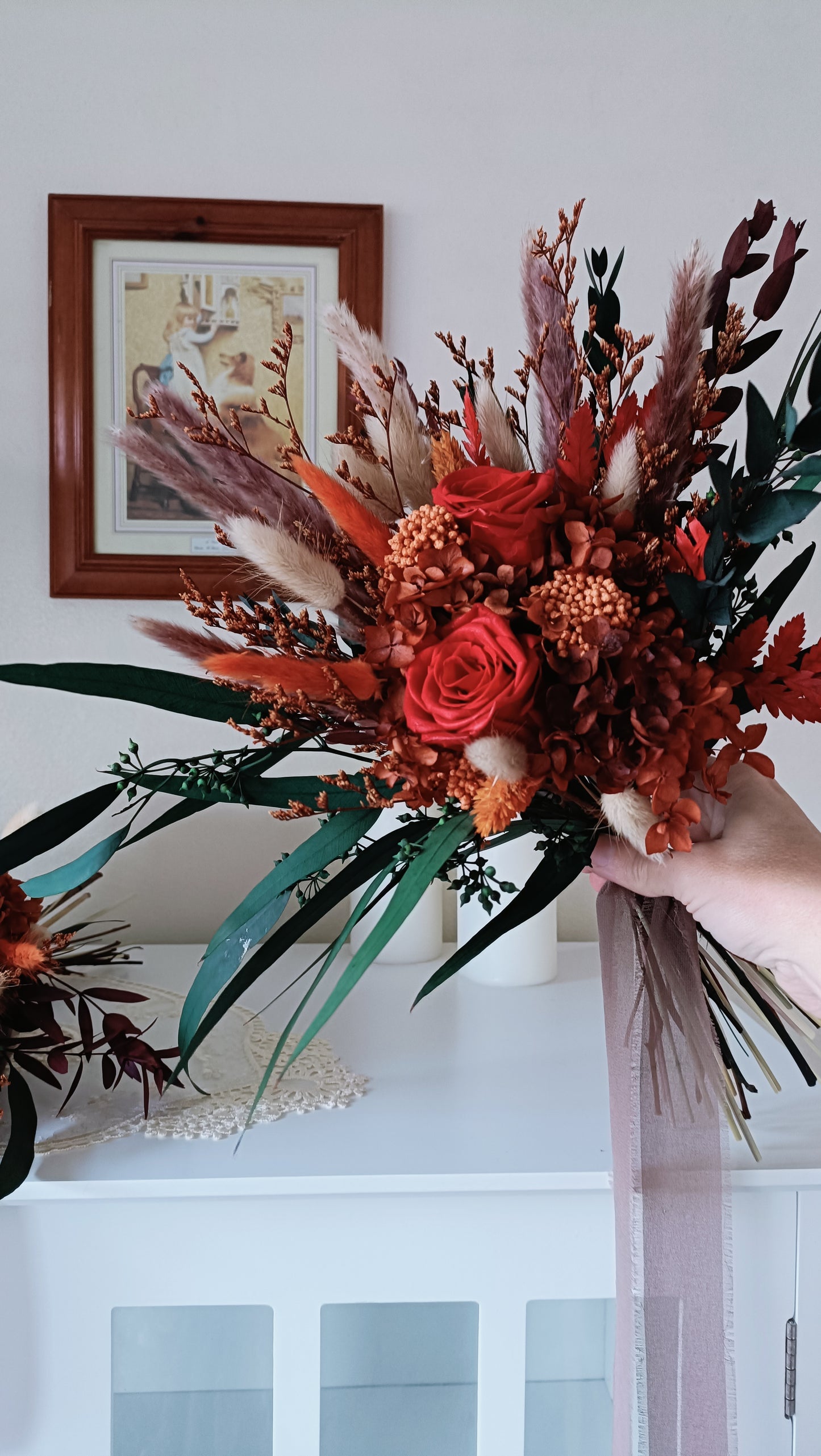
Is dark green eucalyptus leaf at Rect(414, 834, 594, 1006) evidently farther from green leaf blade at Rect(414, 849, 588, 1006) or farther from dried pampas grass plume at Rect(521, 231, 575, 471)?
dried pampas grass plume at Rect(521, 231, 575, 471)

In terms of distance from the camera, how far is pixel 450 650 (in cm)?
50

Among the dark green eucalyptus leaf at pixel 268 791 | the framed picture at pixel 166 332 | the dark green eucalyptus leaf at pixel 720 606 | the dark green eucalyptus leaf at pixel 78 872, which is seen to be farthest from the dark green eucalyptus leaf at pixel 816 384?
the framed picture at pixel 166 332

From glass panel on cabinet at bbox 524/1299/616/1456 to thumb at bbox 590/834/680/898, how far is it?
388 mm

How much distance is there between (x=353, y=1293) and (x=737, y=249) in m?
0.78

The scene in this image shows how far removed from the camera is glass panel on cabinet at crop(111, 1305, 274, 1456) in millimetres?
786

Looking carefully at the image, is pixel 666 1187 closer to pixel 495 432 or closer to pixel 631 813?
pixel 631 813

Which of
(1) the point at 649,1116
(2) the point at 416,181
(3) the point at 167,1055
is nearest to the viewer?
(1) the point at 649,1116

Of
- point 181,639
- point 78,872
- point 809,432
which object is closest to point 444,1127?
point 78,872

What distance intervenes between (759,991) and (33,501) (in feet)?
3.31

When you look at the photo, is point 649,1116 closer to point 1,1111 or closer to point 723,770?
point 723,770

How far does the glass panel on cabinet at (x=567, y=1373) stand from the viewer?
804 millimetres

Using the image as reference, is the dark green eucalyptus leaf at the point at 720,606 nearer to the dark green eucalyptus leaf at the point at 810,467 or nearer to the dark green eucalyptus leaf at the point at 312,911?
the dark green eucalyptus leaf at the point at 810,467

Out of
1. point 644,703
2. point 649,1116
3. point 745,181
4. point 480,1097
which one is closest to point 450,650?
point 644,703

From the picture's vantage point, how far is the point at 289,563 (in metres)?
0.51
